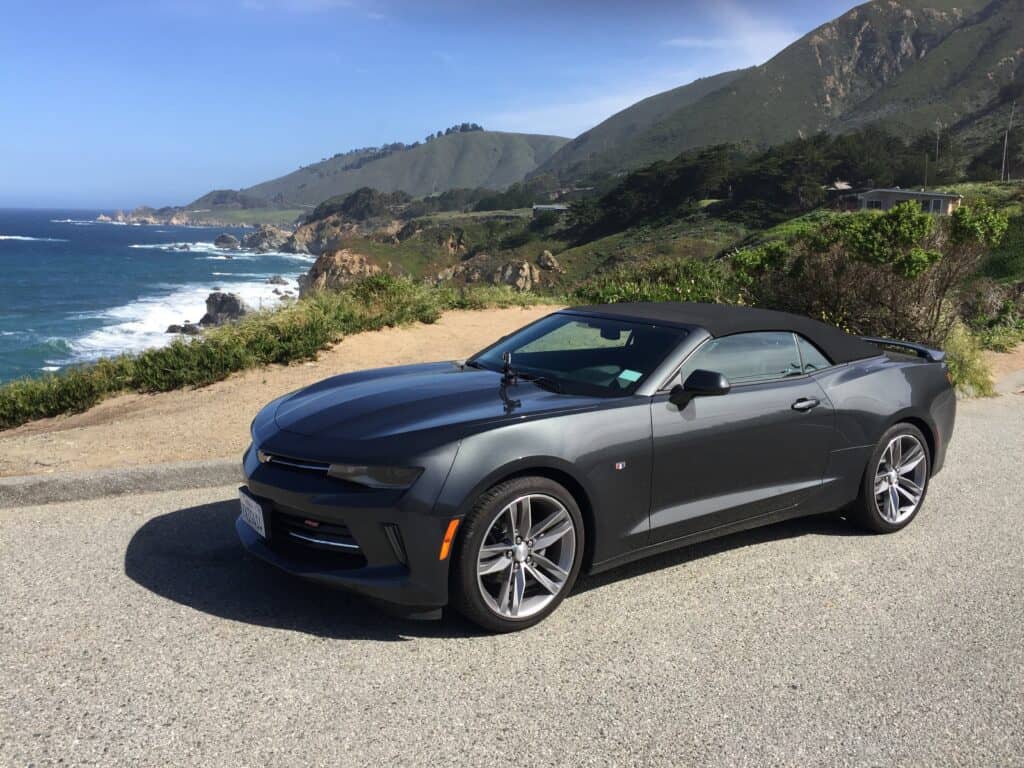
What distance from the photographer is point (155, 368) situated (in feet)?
30.2

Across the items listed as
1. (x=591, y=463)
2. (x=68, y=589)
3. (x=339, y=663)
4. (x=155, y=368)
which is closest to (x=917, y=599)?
(x=591, y=463)

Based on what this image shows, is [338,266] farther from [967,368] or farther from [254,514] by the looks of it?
[254,514]

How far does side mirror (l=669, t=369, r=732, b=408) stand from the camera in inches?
167

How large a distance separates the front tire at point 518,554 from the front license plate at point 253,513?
3.14 feet

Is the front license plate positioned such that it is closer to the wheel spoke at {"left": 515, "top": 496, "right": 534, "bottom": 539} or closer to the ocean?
the wheel spoke at {"left": 515, "top": 496, "right": 534, "bottom": 539}

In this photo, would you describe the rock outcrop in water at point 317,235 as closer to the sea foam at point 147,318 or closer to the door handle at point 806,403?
the sea foam at point 147,318

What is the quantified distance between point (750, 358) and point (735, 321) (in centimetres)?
23

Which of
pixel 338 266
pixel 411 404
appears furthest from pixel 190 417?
pixel 338 266

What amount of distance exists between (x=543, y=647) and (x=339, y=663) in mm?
870

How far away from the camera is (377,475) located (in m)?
3.66

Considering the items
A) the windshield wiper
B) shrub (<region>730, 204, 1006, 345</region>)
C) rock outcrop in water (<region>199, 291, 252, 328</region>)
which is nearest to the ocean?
rock outcrop in water (<region>199, 291, 252, 328</region>)

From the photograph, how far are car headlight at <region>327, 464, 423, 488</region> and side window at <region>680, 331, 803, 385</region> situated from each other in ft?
5.25

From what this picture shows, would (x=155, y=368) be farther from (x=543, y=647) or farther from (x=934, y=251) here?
(x=934, y=251)

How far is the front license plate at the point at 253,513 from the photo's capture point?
394 cm
